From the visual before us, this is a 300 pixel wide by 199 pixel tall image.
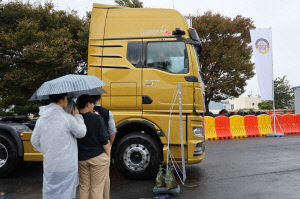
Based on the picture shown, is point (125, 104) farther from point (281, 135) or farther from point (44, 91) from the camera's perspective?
point (281, 135)

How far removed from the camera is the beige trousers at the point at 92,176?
3543 mm

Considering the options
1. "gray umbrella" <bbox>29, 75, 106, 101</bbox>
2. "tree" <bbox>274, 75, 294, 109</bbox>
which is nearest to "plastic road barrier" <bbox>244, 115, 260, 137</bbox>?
"gray umbrella" <bbox>29, 75, 106, 101</bbox>

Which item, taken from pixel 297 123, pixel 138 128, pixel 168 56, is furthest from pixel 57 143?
pixel 297 123

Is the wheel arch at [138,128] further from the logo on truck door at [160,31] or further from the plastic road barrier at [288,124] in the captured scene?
the plastic road barrier at [288,124]

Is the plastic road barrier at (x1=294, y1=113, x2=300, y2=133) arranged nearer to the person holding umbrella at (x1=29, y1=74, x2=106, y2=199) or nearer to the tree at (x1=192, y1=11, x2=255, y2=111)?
the tree at (x1=192, y1=11, x2=255, y2=111)

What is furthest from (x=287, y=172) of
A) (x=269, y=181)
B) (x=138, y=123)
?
(x=138, y=123)

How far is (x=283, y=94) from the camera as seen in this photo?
54375 millimetres

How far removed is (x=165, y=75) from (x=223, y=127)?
874 cm

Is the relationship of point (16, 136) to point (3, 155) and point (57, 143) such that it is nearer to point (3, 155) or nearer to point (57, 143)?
point (3, 155)

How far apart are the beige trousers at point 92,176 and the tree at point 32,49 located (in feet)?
30.4

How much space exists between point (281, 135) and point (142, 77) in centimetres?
1088

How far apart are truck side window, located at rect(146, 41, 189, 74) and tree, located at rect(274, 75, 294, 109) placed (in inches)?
2126

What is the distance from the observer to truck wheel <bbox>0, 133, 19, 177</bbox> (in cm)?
629

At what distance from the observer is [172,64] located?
5988mm
